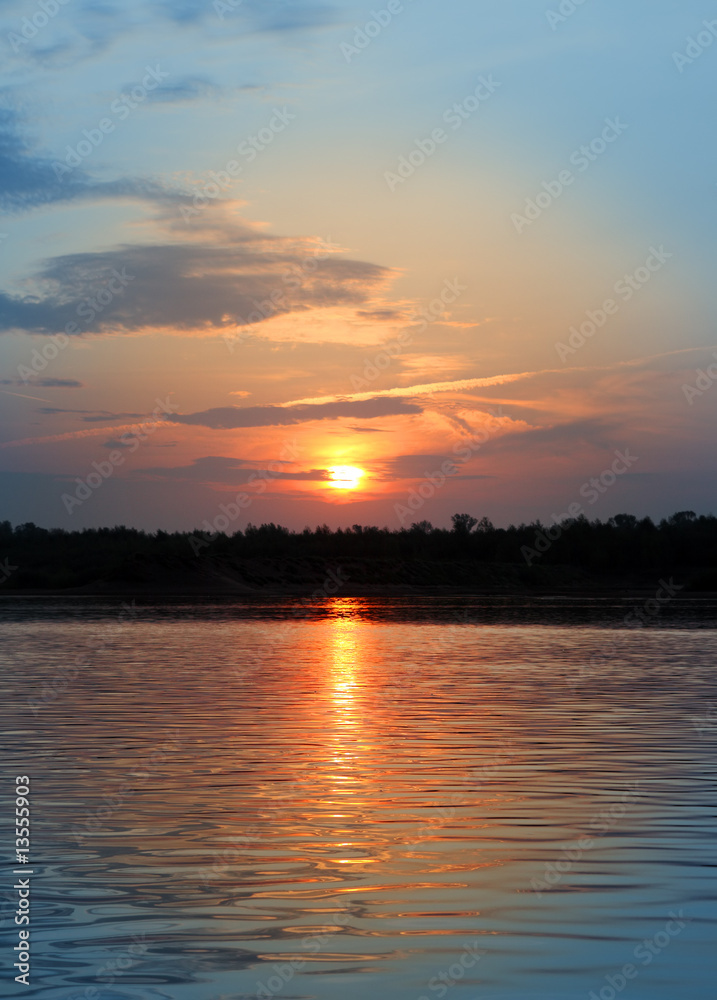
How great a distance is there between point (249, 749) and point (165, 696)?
6500mm

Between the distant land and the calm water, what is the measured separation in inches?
3247

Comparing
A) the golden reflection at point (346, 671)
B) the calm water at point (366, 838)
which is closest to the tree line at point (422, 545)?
the golden reflection at point (346, 671)

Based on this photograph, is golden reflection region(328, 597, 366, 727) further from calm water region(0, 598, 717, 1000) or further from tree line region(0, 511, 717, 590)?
tree line region(0, 511, 717, 590)

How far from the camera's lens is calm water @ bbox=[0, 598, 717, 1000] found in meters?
6.70

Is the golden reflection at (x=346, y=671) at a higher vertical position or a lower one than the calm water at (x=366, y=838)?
lower

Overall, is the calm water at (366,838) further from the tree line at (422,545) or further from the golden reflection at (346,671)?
the tree line at (422,545)

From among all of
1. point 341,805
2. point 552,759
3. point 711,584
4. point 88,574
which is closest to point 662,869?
point 341,805

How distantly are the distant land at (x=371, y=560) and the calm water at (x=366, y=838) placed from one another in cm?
8247

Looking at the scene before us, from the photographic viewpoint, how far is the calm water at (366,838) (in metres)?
6.70

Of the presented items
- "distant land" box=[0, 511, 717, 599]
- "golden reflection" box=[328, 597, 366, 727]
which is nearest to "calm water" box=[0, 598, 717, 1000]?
"golden reflection" box=[328, 597, 366, 727]

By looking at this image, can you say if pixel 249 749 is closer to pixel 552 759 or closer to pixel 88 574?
pixel 552 759

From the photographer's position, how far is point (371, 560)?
437 ft

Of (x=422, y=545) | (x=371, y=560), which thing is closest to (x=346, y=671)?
(x=371, y=560)

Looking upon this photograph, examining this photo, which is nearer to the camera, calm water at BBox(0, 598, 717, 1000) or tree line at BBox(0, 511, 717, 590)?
calm water at BBox(0, 598, 717, 1000)
